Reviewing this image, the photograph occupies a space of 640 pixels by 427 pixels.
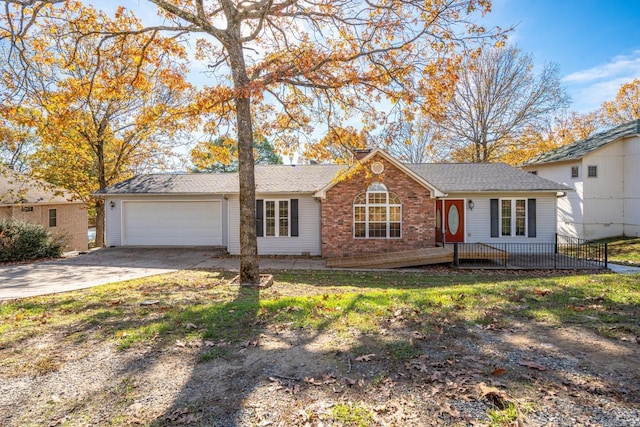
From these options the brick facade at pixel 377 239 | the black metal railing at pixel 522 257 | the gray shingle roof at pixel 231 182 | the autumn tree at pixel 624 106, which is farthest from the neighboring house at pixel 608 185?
the gray shingle roof at pixel 231 182

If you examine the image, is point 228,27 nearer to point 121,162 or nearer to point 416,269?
point 416,269

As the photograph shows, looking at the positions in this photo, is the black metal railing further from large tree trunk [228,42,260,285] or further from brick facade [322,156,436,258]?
A: large tree trunk [228,42,260,285]

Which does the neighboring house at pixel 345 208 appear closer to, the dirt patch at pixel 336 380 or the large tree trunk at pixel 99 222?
the large tree trunk at pixel 99 222

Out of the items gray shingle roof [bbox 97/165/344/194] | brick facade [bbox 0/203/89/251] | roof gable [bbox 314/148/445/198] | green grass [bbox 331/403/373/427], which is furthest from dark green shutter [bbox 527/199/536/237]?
brick facade [bbox 0/203/89/251]

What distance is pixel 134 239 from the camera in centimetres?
1725

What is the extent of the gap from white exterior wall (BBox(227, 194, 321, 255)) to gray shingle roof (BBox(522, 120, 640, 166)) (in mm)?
16140

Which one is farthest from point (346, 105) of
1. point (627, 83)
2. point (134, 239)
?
point (627, 83)

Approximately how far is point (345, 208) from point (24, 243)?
12756 millimetres

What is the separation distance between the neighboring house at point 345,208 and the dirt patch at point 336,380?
889 cm

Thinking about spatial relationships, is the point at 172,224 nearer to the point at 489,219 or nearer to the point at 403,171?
the point at 403,171

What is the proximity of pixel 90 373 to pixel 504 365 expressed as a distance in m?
4.34

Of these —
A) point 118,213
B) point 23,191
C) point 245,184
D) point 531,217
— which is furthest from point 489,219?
point 23,191

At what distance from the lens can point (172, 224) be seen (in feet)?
56.5

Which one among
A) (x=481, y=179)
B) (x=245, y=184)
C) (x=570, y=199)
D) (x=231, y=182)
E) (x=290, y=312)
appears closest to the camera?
(x=290, y=312)
